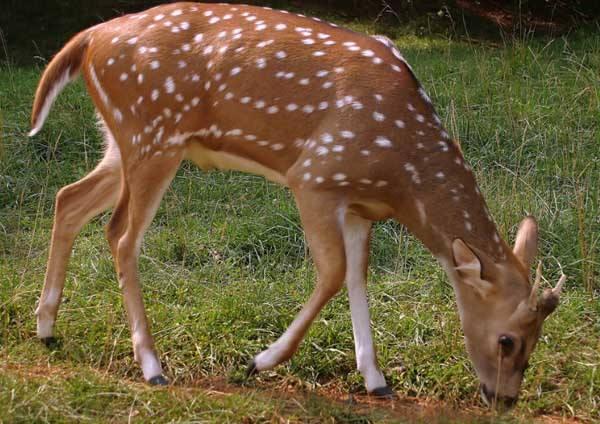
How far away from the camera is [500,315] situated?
17.3 feet

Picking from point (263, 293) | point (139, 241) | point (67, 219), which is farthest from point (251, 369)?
point (67, 219)

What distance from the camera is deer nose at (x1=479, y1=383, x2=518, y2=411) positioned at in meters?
5.28

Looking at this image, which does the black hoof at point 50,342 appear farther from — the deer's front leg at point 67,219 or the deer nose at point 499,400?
the deer nose at point 499,400

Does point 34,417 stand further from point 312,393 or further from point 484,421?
point 484,421

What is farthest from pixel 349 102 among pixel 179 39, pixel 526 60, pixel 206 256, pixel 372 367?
pixel 526 60

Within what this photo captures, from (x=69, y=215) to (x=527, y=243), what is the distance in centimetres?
251

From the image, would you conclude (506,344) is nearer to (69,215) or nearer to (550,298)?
(550,298)

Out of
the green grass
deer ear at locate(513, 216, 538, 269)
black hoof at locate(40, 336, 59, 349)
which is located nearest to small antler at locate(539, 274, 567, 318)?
deer ear at locate(513, 216, 538, 269)

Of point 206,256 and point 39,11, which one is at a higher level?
point 206,256

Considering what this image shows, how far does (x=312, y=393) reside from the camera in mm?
5746

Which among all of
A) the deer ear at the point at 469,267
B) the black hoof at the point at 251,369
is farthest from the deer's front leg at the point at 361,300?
the deer ear at the point at 469,267

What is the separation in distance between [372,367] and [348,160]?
1104mm

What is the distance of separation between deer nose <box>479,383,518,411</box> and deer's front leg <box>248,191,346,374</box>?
2.85 feet

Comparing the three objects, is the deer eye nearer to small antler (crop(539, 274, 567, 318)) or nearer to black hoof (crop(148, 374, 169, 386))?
small antler (crop(539, 274, 567, 318))
